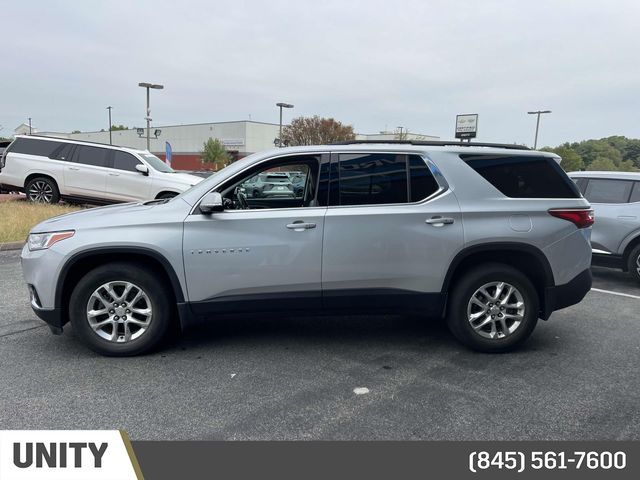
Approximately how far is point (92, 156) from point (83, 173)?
47cm

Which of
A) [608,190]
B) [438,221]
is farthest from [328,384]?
[608,190]

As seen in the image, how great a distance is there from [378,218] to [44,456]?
9.09 ft

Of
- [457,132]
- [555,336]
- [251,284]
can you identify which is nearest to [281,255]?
[251,284]

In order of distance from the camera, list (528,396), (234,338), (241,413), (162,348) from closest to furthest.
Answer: (241,413) < (528,396) < (162,348) < (234,338)

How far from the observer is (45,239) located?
403cm

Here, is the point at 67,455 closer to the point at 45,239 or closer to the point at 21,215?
the point at 45,239

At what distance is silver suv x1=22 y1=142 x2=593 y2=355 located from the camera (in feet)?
13.1

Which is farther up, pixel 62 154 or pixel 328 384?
pixel 62 154

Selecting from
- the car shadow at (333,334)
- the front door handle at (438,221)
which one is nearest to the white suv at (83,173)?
the car shadow at (333,334)

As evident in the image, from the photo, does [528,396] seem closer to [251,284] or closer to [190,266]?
[251,284]

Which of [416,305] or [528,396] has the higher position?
[416,305]

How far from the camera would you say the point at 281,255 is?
3996 mm

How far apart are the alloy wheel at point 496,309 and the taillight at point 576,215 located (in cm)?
74

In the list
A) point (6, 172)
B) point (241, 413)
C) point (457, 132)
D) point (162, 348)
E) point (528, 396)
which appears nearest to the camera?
point (241, 413)
